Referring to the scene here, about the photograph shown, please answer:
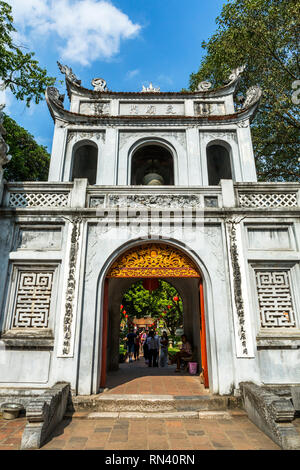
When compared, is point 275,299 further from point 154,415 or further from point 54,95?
point 54,95

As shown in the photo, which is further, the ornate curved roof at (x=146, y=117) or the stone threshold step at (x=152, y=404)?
the ornate curved roof at (x=146, y=117)

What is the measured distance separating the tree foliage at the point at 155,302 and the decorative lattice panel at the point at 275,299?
19.4 m

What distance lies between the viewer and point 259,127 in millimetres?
14148

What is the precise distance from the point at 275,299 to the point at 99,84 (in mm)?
9637

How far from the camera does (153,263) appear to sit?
21.3ft

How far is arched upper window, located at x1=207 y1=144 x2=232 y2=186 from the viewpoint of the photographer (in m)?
10.2

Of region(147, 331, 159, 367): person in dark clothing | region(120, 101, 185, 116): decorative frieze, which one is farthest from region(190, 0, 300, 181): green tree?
region(147, 331, 159, 367): person in dark clothing

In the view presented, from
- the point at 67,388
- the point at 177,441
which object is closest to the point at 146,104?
the point at 67,388

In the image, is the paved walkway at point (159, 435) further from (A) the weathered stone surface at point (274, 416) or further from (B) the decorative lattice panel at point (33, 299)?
(B) the decorative lattice panel at point (33, 299)

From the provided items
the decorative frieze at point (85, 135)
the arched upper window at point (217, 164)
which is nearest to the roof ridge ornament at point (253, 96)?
the arched upper window at point (217, 164)

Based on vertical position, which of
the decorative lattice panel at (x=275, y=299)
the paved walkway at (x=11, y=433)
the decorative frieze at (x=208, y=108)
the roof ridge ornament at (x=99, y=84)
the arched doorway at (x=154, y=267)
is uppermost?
the roof ridge ornament at (x=99, y=84)

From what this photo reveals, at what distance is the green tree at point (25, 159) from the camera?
1433 cm

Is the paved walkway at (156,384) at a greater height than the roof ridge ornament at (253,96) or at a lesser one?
lesser

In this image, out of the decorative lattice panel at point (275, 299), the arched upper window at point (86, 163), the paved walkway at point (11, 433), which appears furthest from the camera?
the arched upper window at point (86, 163)
